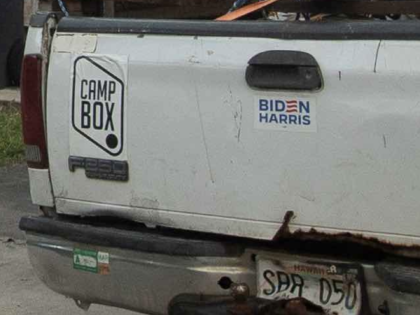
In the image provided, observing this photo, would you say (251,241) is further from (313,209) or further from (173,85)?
(173,85)

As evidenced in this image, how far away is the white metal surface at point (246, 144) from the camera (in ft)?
11.9

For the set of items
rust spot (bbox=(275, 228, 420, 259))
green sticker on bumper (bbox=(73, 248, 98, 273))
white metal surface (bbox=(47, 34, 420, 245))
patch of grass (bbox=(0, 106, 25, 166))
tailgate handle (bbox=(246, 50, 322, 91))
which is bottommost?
patch of grass (bbox=(0, 106, 25, 166))

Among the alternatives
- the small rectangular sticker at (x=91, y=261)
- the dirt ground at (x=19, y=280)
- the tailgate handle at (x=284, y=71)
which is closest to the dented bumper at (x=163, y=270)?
the small rectangular sticker at (x=91, y=261)

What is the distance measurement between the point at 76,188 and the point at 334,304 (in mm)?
→ 1206

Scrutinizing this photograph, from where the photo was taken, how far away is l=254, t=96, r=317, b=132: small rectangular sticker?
3.76 meters

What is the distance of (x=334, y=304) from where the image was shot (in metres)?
3.85

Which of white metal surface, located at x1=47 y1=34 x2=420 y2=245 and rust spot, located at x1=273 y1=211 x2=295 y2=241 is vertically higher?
white metal surface, located at x1=47 y1=34 x2=420 y2=245

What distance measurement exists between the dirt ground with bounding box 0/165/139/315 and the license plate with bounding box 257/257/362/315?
6.60 feet

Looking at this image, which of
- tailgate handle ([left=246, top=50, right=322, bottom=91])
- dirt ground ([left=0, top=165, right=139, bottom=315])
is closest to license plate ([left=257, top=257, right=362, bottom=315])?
tailgate handle ([left=246, top=50, right=322, bottom=91])

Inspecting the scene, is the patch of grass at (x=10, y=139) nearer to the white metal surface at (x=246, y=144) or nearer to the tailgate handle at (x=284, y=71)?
the white metal surface at (x=246, y=144)

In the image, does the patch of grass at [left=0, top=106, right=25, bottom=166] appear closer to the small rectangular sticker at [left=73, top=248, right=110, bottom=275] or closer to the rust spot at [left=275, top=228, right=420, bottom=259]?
the small rectangular sticker at [left=73, top=248, right=110, bottom=275]

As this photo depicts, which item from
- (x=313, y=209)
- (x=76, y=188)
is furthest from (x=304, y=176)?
(x=76, y=188)

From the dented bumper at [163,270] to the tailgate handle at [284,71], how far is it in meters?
0.62

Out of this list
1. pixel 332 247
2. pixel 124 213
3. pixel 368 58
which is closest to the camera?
pixel 368 58
